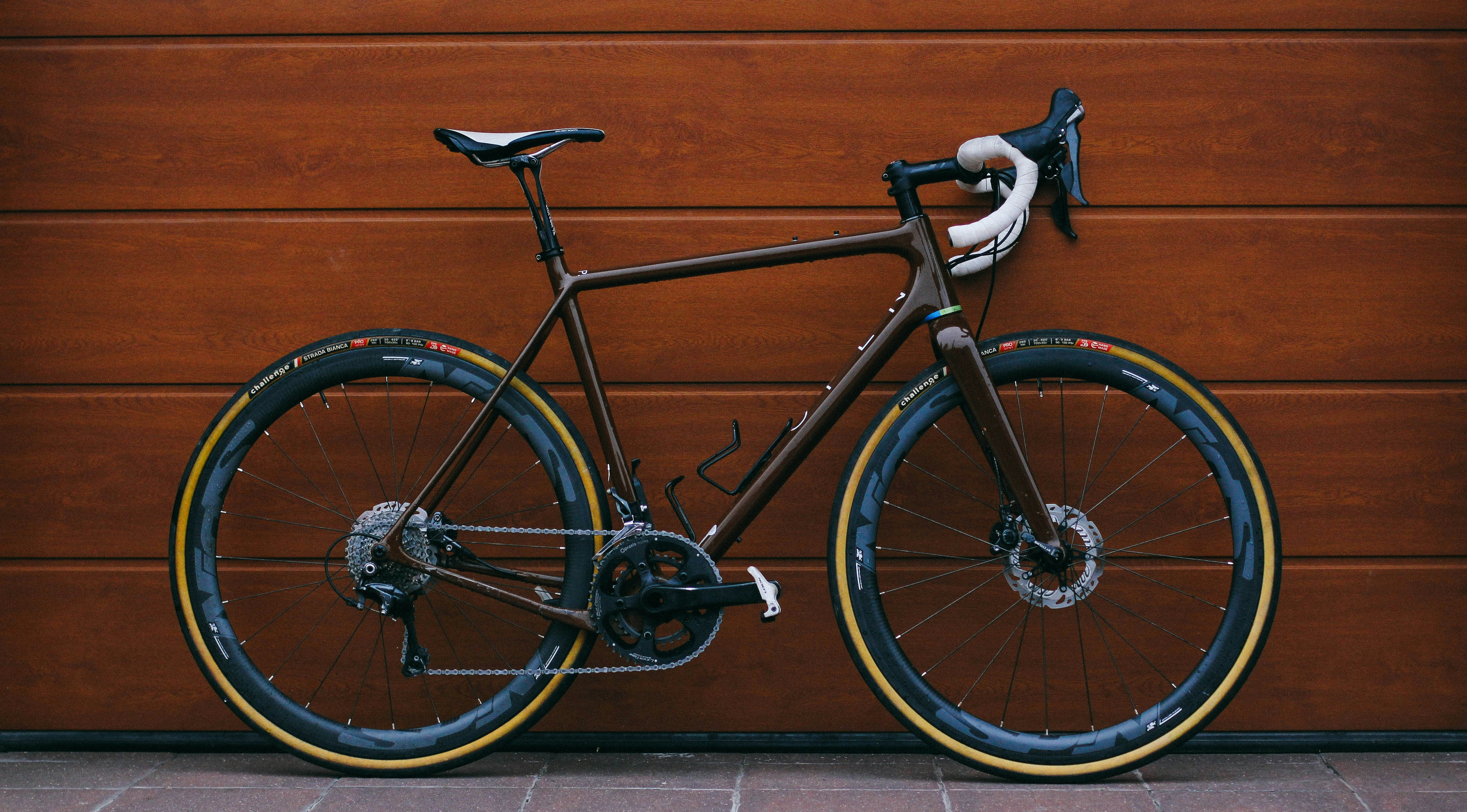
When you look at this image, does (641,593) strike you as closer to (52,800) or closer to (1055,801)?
(1055,801)

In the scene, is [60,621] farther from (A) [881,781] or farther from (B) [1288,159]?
(B) [1288,159]

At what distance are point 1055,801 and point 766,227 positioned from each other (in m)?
1.25

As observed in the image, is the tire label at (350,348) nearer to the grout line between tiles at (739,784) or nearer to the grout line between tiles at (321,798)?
the grout line between tiles at (321,798)

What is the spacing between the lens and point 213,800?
1896mm

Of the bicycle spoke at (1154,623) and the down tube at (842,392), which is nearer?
the down tube at (842,392)

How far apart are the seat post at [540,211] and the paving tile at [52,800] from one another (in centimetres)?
135

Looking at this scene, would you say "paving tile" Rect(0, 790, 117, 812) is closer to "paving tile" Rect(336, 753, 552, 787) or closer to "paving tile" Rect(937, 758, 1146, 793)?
"paving tile" Rect(336, 753, 552, 787)

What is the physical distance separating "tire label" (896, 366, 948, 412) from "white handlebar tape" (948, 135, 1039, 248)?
259 millimetres

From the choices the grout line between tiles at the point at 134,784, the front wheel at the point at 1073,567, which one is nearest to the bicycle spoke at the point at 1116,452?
the front wheel at the point at 1073,567

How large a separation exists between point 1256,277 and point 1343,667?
2.80 feet

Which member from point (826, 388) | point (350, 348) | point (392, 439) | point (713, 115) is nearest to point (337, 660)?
point (392, 439)

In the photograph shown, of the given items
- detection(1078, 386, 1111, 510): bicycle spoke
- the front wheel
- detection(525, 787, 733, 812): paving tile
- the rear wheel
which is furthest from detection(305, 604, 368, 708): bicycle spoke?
detection(1078, 386, 1111, 510): bicycle spoke

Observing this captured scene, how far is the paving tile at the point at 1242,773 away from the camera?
1934 millimetres

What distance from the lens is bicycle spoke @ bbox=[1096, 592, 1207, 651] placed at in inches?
83.2
